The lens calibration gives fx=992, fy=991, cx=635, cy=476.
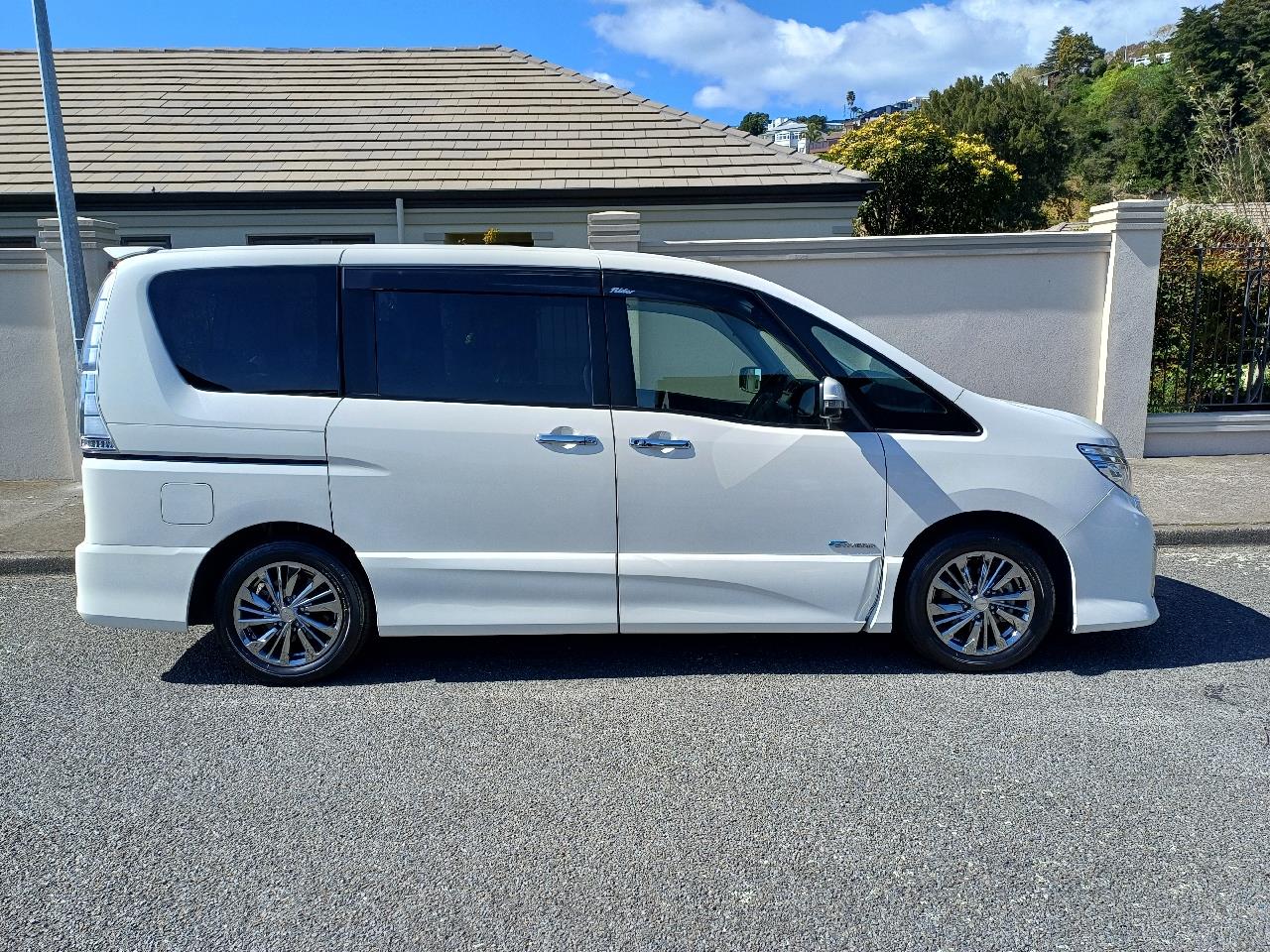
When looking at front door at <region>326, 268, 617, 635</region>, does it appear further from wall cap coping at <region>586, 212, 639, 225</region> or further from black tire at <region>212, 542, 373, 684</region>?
wall cap coping at <region>586, 212, 639, 225</region>

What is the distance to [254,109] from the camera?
14.3m

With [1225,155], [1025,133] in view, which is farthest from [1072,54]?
[1225,155]

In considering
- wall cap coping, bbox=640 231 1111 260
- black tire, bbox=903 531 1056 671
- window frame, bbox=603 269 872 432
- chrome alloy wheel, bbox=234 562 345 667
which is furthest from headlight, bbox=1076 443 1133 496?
wall cap coping, bbox=640 231 1111 260

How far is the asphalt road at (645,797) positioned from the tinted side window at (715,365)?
1298mm

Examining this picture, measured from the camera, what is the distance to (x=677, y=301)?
15.7 ft

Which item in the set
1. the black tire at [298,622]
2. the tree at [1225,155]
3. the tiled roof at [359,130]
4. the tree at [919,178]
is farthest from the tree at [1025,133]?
the black tire at [298,622]

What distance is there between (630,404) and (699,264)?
2.65 ft

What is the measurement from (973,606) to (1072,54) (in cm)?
12755

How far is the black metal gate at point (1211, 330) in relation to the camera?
9.48m

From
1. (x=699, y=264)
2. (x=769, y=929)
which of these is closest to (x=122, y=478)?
(x=699, y=264)

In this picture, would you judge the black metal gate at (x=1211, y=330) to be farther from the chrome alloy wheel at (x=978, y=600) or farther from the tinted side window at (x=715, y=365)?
the tinted side window at (x=715, y=365)

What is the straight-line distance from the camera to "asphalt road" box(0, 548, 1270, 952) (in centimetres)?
290

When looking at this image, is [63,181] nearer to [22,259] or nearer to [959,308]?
[22,259]

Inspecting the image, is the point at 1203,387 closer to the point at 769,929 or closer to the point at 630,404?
the point at 630,404
